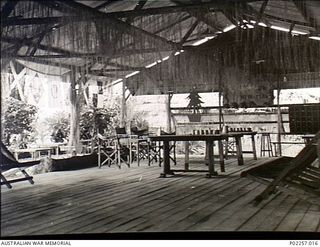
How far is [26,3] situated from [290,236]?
244 cm

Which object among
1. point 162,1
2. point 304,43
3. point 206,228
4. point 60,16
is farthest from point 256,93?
point 60,16

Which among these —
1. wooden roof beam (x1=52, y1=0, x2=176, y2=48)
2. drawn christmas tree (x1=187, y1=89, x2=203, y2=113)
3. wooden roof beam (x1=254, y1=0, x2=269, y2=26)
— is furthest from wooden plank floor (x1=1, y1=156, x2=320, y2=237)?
wooden roof beam (x1=52, y1=0, x2=176, y2=48)

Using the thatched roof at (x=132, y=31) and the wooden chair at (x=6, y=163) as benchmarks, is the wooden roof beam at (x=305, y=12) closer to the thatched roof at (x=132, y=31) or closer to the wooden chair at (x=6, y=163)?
the thatched roof at (x=132, y=31)

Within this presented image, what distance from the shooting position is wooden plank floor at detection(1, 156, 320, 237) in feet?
7.89

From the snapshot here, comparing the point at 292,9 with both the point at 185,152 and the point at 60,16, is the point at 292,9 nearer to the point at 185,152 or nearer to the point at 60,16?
the point at 60,16

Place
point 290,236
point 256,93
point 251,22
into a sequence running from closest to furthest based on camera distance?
point 290,236
point 251,22
point 256,93

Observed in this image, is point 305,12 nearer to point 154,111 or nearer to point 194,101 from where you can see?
point 194,101

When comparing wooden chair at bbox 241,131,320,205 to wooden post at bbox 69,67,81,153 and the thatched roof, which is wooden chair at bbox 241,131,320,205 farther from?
wooden post at bbox 69,67,81,153

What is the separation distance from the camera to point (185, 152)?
14.7 feet

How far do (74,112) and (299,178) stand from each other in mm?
2024

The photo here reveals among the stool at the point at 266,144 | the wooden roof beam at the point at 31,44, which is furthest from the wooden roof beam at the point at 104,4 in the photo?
Result: the stool at the point at 266,144

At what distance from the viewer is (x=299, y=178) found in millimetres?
3080

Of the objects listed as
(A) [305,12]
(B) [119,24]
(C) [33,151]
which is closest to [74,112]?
(C) [33,151]

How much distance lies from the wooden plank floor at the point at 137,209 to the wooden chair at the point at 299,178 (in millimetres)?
72
